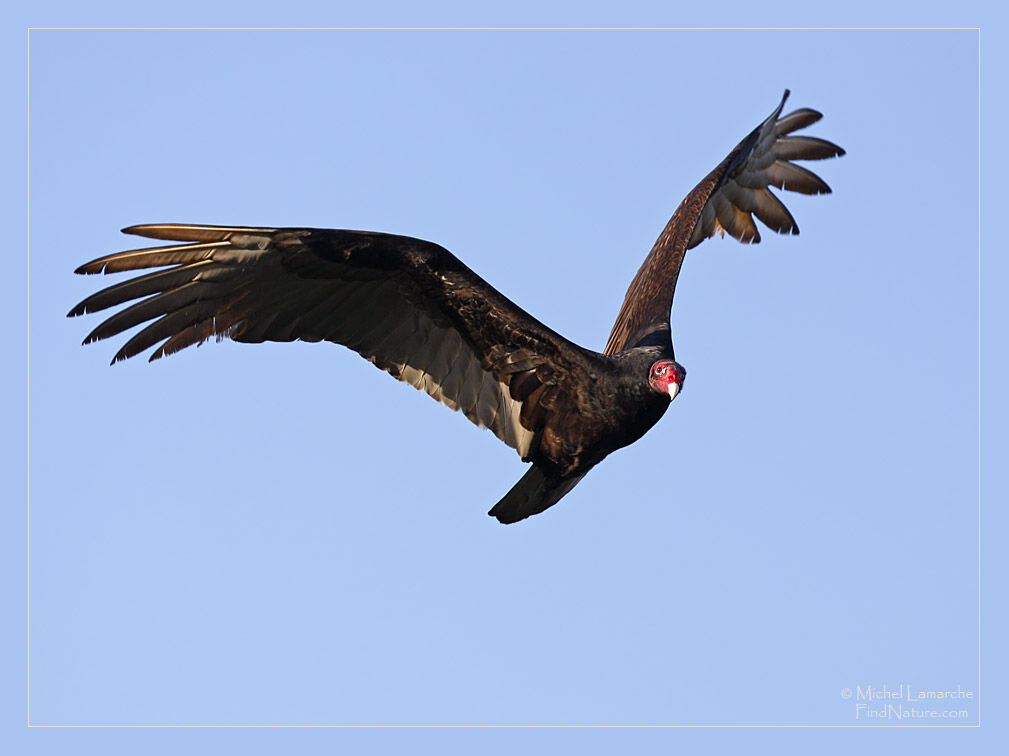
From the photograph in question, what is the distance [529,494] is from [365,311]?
5.15ft

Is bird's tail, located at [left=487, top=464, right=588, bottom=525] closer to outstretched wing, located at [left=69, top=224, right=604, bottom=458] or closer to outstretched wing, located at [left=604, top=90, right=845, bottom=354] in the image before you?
outstretched wing, located at [left=69, top=224, right=604, bottom=458]

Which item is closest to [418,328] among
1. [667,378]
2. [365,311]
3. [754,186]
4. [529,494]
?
[365,311]

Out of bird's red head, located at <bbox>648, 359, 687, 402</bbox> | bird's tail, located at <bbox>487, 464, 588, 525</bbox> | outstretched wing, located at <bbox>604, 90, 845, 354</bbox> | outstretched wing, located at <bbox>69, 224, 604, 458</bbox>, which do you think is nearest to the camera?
outstretched wing, located at <bbox>69, 224, 604, 458</bbox>

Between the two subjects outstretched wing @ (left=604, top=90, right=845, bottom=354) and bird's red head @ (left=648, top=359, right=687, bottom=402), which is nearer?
bird's red head @ (left=648, top=359, right=687, bottom=402)

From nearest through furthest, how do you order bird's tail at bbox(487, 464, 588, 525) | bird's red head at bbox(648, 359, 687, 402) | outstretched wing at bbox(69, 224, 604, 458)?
outstretched wing at bbox(69, 224, 604, 458) < bird's red head at bbox(648, 359, 687, 402) < bird's tail at bbox(487, 464, 588, 525)

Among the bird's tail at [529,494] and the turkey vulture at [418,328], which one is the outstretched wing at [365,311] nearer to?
the turkey vulture at [418,328]

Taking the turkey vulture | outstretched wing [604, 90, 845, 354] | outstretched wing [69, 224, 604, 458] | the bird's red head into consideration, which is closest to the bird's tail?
the turkey vulture

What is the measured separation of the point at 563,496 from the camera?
809 cm

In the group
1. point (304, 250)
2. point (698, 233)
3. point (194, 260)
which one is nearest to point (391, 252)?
point (304, 250)

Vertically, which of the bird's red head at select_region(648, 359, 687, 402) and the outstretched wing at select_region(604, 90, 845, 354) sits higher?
the outstretched wing at select_region(604, 90, 845, 354)

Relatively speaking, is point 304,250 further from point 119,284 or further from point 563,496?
Result: point 563,496

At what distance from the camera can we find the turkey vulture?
6.84m

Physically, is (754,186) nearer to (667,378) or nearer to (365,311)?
(667,378)

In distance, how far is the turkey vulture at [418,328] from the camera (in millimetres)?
6840
